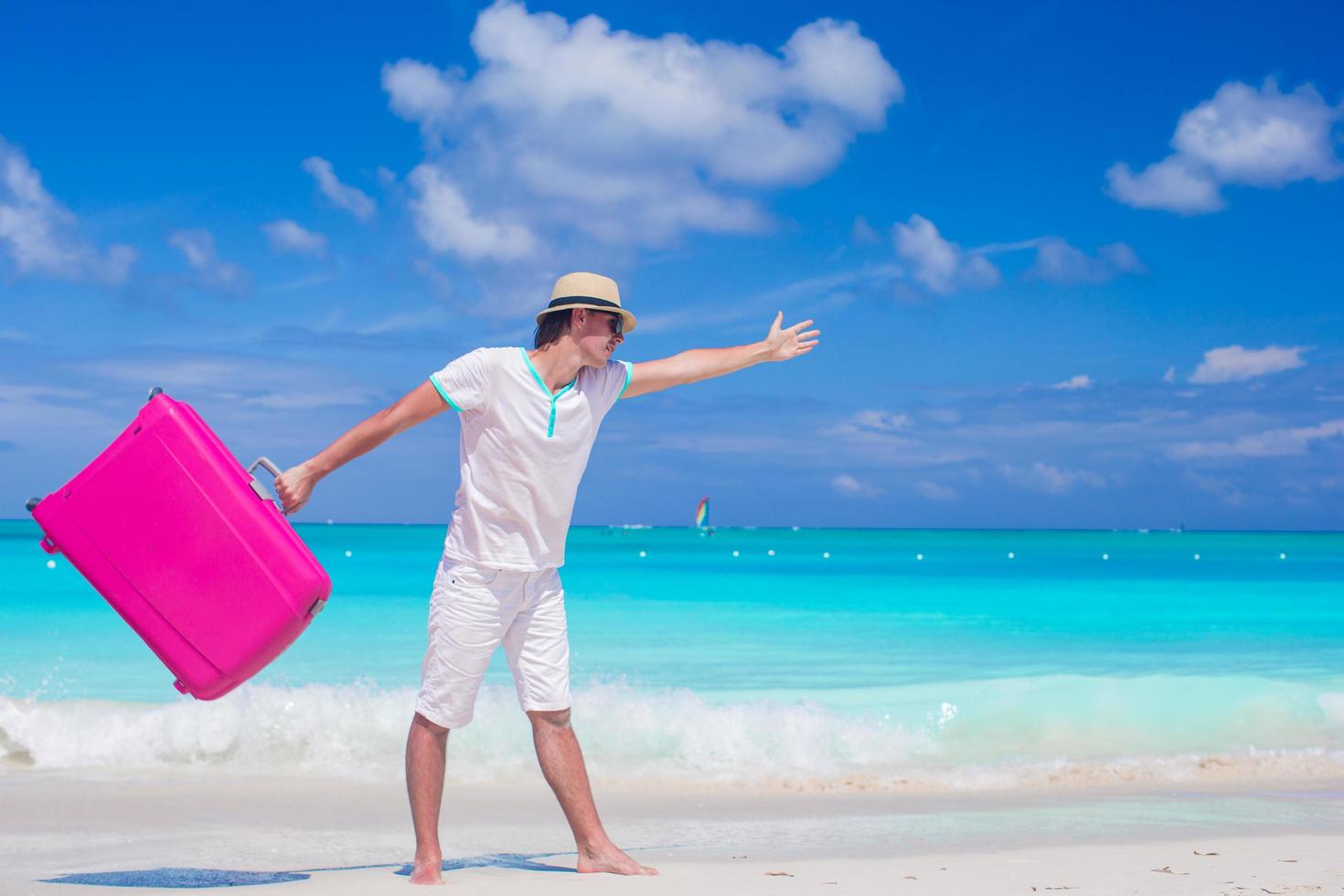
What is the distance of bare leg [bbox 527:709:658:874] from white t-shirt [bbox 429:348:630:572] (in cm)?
50

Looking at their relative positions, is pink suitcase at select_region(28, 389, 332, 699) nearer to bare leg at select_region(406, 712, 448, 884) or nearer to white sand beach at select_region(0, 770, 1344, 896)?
bare leg at select_region(406, 712, 448, 884)

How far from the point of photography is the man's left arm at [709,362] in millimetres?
3518

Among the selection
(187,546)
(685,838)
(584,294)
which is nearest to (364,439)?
(187,546)

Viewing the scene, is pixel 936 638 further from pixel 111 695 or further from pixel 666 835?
pixel 666 835

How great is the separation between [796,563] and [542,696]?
40319mm

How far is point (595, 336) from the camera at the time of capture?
333 cm

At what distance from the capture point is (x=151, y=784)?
552cm

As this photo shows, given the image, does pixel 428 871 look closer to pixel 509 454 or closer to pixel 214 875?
pixel 214 875

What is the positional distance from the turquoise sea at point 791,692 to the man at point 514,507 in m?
2.76

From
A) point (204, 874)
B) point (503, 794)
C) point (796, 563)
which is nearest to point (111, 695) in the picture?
point (503, 794)

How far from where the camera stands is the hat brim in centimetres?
329

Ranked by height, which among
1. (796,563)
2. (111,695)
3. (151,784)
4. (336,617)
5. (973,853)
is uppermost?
(796,563)

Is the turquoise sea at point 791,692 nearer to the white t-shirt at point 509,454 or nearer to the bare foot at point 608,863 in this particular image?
the bare foot at point 608,863

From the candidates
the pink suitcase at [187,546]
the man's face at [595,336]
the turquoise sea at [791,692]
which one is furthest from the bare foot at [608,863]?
the turquoise sea at [791,692]
